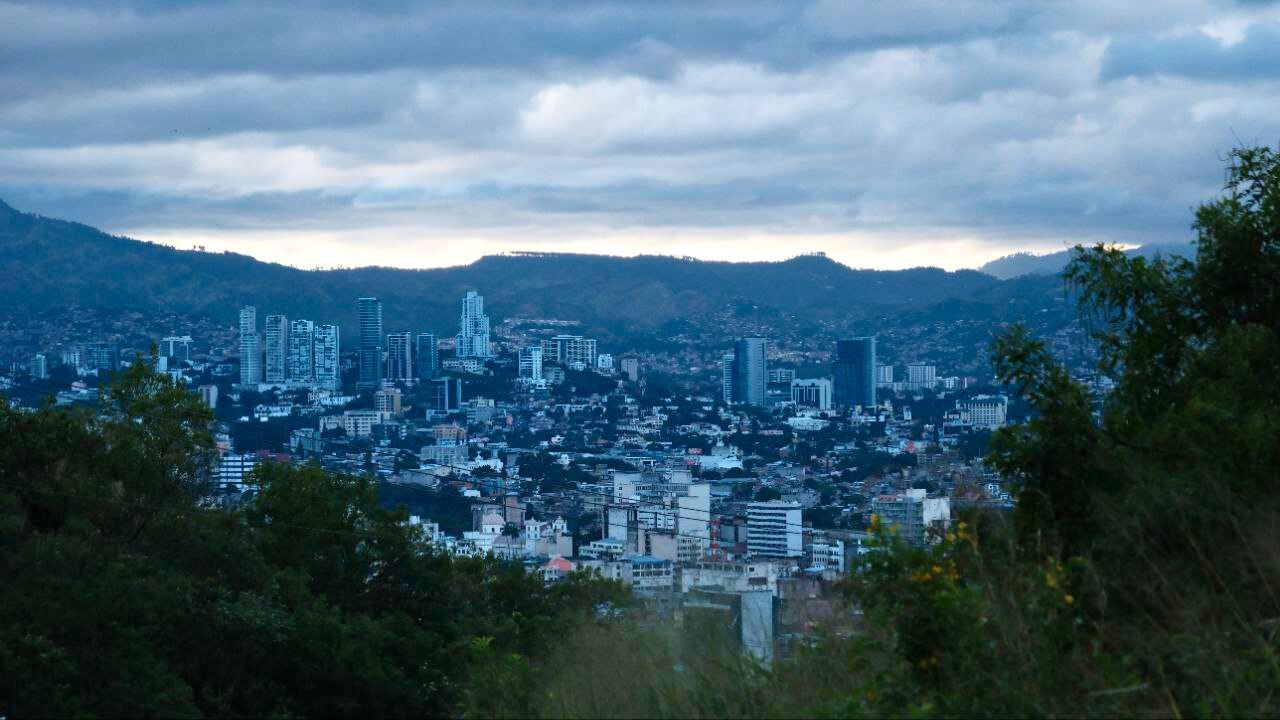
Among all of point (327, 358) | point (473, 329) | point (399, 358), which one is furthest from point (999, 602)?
point (473, 329)

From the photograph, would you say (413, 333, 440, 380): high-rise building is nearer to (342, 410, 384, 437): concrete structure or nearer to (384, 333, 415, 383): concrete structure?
(384, 333, 415, 383): concrete structure

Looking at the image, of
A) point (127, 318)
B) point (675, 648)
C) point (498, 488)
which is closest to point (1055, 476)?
point (675, 648)

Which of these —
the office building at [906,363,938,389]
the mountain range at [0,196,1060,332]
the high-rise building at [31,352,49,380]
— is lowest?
the office building at [906,363,938,389]

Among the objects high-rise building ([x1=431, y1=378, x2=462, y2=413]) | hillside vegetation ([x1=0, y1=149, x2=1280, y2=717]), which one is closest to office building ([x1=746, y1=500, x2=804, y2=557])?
hillside vegetation ([x1=0, y1=149, x2=1280, y2=717])

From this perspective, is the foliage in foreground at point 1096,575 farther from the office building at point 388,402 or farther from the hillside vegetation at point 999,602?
the office building at point 388,402

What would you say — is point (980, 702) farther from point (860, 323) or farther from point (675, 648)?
point (860, 323)
